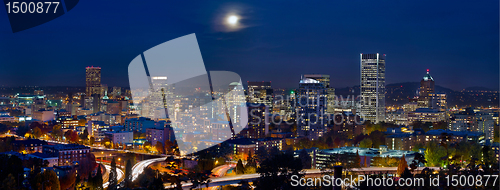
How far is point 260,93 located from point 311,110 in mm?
10298

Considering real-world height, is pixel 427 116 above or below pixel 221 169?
above

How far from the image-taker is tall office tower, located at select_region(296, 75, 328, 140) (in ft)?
55.8

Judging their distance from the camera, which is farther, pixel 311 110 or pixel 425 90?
pixel 425 90

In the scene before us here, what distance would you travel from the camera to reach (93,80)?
38.8 metres

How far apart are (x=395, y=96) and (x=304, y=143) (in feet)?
66.4

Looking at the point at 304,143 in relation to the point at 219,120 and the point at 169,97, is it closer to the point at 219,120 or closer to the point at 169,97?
the point at 219,120

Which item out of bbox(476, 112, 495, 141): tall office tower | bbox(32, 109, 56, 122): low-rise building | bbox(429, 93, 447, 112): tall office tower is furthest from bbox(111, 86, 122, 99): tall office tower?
bbox(476, 112, 495, 141): tall office tower

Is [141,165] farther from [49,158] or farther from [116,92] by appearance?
[116,92]

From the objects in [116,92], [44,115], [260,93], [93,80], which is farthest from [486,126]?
[93,80]

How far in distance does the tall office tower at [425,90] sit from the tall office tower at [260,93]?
969 cm

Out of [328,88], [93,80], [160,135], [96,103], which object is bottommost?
[160,135]

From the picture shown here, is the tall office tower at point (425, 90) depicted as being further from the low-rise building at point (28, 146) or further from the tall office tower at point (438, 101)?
the low-rise building at point (28, 146)

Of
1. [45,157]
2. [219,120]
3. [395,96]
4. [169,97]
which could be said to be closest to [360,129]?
[219,120]

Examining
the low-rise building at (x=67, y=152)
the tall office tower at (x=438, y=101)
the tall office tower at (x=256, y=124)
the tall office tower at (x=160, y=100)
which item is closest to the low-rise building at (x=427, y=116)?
the tall office tower at (x=438, y=101)
